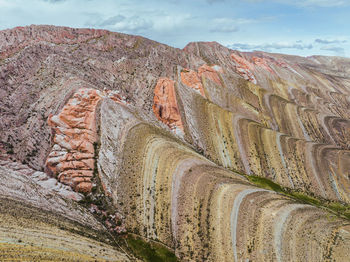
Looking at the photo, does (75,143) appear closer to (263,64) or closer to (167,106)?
(167,106)

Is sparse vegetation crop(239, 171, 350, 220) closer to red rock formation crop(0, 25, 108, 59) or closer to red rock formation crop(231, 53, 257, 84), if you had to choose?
red rock formation crop(231, 53, 257, 84)

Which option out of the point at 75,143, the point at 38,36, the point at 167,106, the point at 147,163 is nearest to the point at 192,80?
the point at 167,106

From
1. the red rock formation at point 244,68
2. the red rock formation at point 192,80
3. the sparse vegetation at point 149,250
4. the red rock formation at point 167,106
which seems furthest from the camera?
the red rock formation at point 244,68

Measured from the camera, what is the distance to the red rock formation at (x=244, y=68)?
273 ft

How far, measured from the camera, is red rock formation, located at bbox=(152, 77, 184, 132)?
181ft

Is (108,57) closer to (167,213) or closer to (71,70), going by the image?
(71,70)

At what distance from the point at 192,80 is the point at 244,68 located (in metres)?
27.8

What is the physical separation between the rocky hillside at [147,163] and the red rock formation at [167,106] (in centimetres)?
28

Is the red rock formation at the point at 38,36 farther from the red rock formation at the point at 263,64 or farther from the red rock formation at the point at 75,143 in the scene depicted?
the red rock formation at the point at 263,64

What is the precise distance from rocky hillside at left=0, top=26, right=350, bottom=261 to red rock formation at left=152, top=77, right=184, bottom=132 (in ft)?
0.91

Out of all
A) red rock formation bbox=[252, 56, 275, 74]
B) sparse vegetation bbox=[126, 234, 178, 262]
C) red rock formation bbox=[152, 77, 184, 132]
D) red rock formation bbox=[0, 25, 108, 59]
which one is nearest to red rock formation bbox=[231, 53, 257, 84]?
red rock formation bbox=[252, 56, 275, 74]

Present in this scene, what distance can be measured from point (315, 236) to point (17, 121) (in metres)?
48.8

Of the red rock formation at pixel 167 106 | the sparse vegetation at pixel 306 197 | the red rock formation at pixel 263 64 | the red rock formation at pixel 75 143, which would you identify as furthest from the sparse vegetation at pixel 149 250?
the red rock formation at pixel 263 64

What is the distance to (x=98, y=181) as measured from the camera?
36.8 m
